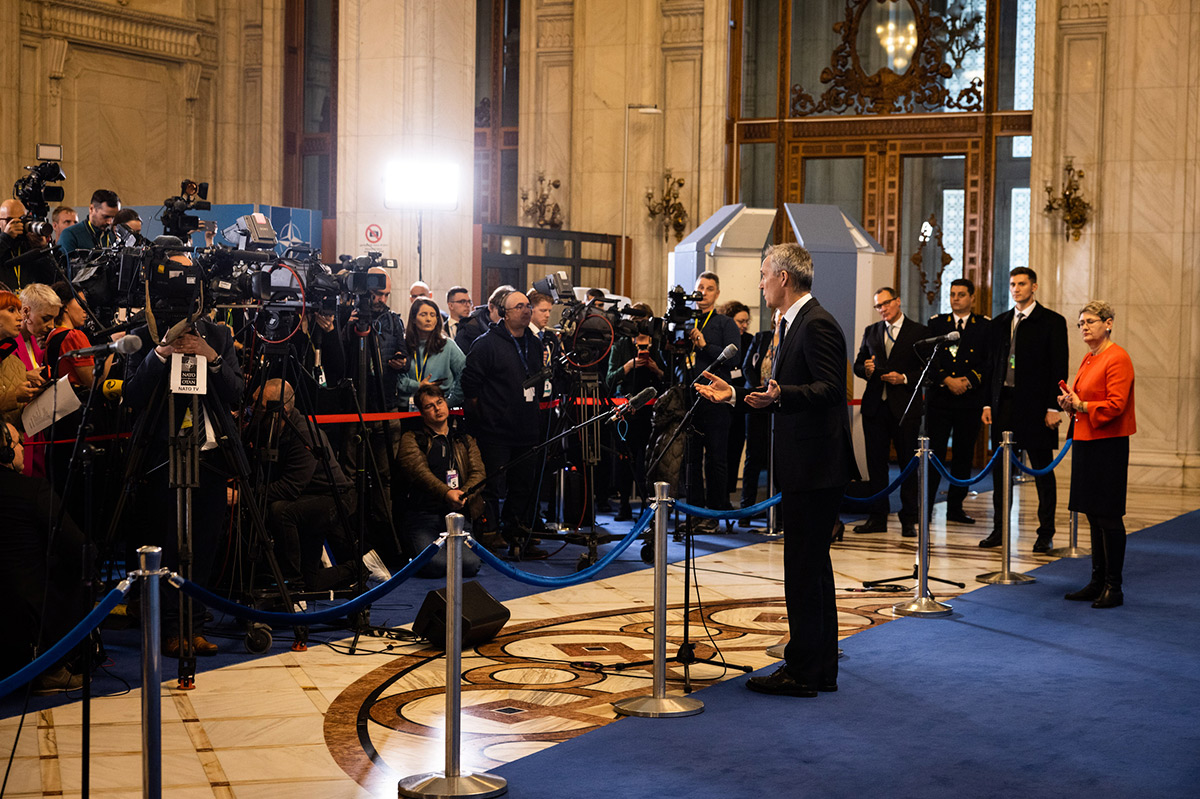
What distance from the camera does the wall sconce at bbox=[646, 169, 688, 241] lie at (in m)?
16.2

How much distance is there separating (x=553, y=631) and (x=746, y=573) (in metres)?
2.05

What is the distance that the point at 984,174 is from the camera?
613 inches

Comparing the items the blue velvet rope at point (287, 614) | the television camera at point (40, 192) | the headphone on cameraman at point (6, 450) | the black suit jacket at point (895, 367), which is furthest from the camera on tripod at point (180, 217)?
the black suit jacket at point (895, 367)

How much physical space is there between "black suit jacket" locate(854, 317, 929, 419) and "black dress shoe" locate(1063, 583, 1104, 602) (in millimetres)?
2751

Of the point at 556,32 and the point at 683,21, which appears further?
the point at 556,32

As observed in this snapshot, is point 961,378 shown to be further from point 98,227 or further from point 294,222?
point 294,222

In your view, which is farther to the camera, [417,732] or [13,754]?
[417,732]

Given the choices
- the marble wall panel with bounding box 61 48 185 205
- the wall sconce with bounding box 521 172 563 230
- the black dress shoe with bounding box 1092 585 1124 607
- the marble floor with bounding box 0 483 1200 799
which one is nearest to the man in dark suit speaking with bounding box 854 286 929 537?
the marble floor with bounding box 0 483 1200 799

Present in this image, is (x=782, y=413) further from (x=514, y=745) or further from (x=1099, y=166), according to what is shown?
(x=1099, y=166)

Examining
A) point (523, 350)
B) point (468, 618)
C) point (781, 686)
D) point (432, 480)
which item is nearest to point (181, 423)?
point (468, 618)

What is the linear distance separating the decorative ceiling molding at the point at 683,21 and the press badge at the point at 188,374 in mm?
11756

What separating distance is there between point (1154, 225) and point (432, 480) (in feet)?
29.6

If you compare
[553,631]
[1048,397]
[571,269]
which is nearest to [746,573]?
[553,631]

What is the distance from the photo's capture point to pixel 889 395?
10406 mm
